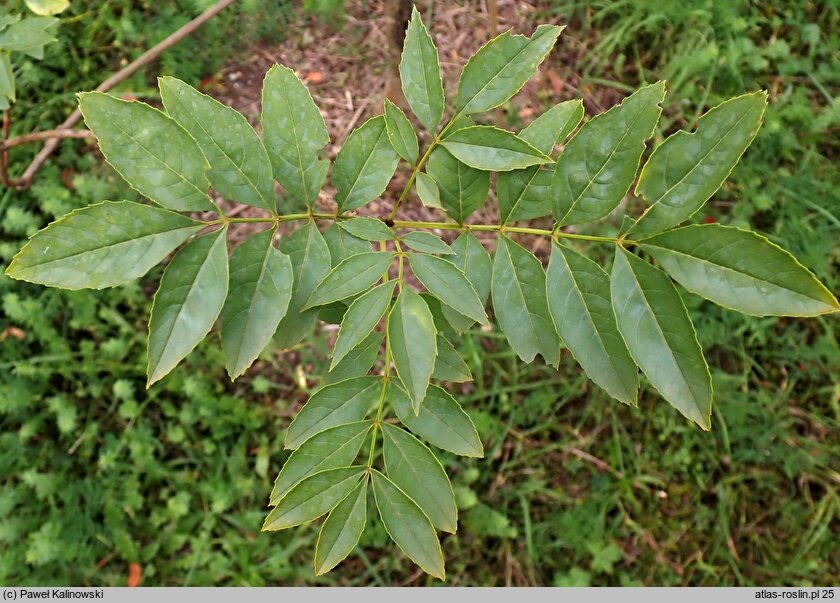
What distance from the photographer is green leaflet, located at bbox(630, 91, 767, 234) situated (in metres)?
0.94

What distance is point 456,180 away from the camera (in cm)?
117

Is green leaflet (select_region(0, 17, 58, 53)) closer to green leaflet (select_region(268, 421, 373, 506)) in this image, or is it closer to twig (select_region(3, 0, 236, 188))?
twig (select_region(3, 0, 236, 188))

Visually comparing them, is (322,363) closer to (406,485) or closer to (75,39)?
(406,485)

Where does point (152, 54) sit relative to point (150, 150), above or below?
below

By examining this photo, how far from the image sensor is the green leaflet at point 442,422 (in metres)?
Answer: 1.16

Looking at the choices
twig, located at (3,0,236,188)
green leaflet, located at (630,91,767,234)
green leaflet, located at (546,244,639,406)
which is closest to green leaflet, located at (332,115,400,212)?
green leaflet, located at (546,244,639,406)

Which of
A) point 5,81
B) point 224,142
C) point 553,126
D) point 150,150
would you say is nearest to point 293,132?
point 224,142

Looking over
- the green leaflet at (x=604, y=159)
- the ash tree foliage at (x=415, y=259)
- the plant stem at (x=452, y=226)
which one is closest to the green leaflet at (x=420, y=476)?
the ash tree foliage at (x=415, y=259)

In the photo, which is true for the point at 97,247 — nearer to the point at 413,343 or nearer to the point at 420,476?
the point at 413,343

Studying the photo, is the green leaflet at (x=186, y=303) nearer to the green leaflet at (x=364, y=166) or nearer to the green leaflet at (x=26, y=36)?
the green leaflet at (x=364, y=166)

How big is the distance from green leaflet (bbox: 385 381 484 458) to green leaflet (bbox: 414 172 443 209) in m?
0.33

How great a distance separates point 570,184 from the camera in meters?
1.07

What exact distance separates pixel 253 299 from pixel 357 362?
260mm

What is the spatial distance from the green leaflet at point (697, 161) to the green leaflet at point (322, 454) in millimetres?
619
